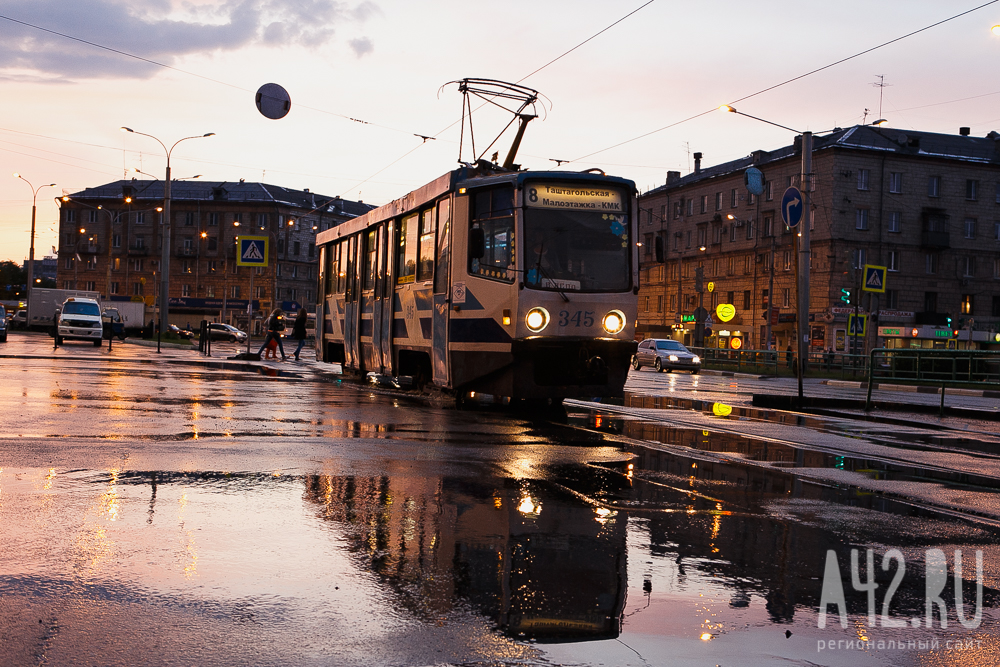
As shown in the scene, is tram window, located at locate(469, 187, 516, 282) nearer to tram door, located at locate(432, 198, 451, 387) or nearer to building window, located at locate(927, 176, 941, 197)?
tram door, located at locate(432, 198, 451, 387)

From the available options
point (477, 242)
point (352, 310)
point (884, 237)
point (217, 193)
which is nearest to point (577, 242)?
point (477, 242)

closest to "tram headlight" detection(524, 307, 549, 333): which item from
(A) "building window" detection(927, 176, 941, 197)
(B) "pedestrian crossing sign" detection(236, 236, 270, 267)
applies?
(B) "pedestrian crossing sign" detection(236, 236, 270, 267)

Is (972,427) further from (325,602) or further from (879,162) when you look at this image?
(879,162)

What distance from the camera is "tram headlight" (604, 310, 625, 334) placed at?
49.8ft

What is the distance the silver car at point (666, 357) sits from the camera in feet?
149

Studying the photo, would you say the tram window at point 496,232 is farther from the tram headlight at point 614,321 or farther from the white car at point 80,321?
the white car at point 80,321

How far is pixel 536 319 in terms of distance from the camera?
1477 centimetres

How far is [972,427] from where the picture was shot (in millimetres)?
17234

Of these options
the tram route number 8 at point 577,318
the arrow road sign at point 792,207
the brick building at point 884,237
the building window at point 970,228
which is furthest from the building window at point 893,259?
the tram route number 8 at point 577,318

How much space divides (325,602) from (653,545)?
7.22ft

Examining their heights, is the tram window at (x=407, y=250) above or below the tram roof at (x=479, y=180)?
below

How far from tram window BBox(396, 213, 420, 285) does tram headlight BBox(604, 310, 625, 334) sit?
442cm

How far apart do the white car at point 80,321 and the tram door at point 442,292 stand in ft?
110

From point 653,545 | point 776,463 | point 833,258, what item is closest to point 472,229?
point 776,463
